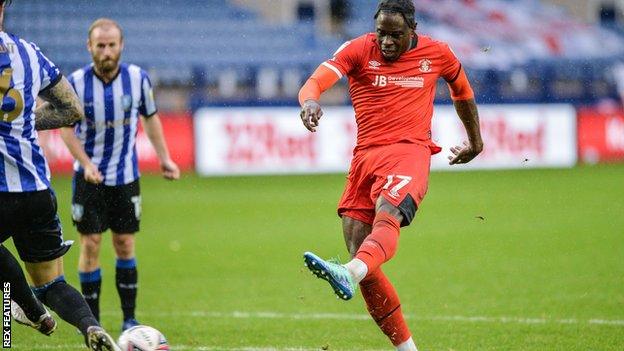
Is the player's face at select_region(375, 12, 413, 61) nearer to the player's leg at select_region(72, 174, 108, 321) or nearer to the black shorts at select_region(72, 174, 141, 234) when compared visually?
the black shorts at select_region(72, 174, 141, 234)

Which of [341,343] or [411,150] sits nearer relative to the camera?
[411,150]

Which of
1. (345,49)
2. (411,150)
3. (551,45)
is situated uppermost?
(345,49)

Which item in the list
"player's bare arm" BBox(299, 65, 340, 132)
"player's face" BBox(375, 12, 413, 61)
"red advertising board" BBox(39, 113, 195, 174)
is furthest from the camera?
"red advertising board" BBox(39, 113, 195, 174)

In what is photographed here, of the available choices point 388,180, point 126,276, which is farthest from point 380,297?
point 126,276

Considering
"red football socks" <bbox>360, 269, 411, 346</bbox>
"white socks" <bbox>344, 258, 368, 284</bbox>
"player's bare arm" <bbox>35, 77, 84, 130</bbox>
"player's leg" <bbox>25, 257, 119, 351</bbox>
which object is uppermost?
"player's bare arm" <bbox>35, 77, 84, 130</bbox>

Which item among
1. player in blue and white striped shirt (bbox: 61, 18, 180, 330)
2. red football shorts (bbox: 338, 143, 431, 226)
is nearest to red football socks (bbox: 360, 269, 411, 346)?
red football shorts (bbox: 338, 143, 431, 226)

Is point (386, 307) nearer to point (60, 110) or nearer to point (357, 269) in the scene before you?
point (357, 269)

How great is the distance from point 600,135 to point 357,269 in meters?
19.7

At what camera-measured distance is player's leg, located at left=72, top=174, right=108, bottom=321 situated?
8227mm

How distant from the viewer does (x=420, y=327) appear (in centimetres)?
815

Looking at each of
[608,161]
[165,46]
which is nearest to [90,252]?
[608,161]

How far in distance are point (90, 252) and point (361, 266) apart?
3.22m

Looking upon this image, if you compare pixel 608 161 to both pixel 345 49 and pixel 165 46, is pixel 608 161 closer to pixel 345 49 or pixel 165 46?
pixel 165 46

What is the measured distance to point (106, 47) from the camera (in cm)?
810
